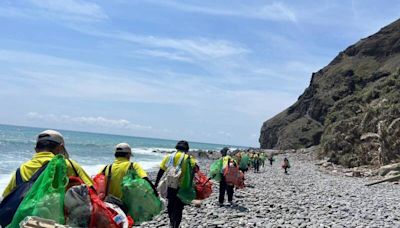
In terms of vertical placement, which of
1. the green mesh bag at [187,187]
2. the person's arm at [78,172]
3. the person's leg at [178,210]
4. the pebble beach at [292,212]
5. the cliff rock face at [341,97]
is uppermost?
the cliff rock face at [341,97]

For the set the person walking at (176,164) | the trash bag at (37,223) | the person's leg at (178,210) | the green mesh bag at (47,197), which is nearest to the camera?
the trash bag at (37,223)

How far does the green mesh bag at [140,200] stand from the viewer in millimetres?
5543

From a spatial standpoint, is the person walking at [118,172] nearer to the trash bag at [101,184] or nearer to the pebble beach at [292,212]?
the trash bag at [101,184]

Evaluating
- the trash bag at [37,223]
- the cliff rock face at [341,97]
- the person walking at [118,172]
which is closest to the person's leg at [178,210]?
the person walking at [118,172]

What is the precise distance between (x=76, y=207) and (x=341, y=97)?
296 ft

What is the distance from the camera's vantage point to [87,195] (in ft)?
13.8

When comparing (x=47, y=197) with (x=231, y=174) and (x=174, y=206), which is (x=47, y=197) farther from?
(x=231, y=174)

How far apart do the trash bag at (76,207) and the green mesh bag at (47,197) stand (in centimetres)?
6

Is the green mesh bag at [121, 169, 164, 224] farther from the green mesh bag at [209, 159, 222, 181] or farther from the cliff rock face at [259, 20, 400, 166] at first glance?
the cliff rock face at [259, 20, 400, 166]

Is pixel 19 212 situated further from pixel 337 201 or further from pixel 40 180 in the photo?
pixel 337 201

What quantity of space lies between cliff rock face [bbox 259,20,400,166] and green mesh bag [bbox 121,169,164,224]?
4460 cm

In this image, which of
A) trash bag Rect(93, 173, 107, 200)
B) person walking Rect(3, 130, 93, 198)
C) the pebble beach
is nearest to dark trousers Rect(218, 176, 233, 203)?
the pebble beach

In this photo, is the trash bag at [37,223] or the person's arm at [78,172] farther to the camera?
the person's arm at [78,172]

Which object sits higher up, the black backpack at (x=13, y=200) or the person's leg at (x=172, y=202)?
the black backpack at (x=13, y=200)
